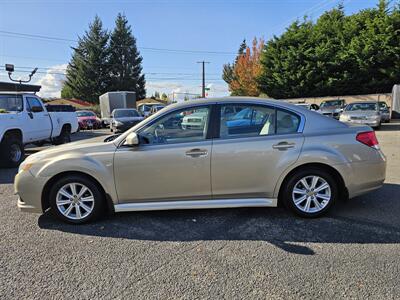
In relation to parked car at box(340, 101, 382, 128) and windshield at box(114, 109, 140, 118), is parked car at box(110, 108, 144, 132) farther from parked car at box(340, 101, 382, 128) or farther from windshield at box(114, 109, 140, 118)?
parked car at box(340, 101, 382, 128)

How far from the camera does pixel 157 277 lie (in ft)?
9.70

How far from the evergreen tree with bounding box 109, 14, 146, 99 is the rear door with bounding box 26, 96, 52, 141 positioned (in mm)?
40601

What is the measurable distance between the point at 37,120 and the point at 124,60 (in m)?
44.2

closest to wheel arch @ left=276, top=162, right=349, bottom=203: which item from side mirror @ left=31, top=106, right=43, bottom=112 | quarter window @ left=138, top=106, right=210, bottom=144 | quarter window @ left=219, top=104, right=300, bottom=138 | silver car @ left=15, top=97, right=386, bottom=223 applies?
silver car @ left=15, top=97, right=386, bottom=223

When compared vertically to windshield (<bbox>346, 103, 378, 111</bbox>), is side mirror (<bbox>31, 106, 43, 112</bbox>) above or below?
above

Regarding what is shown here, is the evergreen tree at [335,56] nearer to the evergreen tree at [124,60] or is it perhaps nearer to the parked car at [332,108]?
the parked car at [332,108]

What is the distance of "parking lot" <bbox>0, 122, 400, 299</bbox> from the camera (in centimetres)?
276

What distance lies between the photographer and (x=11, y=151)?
27.8 feet

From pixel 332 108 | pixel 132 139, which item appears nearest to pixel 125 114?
pixel 332 108

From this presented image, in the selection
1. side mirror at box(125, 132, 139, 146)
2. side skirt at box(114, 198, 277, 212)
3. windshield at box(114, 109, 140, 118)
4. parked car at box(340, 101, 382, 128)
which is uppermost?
windshield at box(114, 109, 140, 118)

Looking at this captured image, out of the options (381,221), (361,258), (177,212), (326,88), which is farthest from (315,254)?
(326,88)

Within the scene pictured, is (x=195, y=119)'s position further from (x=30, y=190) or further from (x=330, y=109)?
(x=330, y=109)

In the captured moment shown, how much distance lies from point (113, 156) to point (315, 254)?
8.58 ft

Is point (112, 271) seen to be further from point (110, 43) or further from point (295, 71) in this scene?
point (110, 43)
